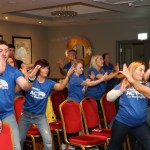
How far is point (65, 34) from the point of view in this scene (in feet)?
38.9

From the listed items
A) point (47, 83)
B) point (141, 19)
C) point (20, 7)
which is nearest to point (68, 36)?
point (141, 19)

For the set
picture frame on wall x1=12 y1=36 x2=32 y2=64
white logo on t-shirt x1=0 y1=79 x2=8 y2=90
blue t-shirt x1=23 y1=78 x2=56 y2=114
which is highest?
picture frame on wall x1=12 y1=36 x2=32 y2=64

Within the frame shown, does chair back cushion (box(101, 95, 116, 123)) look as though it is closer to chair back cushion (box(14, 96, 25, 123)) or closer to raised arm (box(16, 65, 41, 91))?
chair back cushion (box(14, 96, 25, 123))

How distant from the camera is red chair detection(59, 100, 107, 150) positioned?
3861 millimetres

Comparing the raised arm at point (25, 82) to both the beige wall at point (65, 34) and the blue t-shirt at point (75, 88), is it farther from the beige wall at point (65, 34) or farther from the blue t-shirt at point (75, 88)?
the beige wall at point (65, 34)

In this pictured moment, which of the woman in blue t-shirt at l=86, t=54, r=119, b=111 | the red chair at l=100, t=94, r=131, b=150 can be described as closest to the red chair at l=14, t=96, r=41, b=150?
the red chair at l=100, t=94, r=131, b=150

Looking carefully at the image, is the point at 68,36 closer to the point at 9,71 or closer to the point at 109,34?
the point at 109,34

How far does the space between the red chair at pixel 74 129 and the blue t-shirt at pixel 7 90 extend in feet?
2.99

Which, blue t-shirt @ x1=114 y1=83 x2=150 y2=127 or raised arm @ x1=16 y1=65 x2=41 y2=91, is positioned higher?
raised arm @ x1=16 y1=65 x2=41 y2=91

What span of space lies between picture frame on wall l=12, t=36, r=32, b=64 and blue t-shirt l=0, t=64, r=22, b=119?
7.71m

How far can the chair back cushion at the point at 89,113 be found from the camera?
4.25m

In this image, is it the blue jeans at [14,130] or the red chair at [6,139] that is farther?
the blue jeans at [14,130]

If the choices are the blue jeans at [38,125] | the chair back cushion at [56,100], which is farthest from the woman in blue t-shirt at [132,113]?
the chair back cushion at [56,100]

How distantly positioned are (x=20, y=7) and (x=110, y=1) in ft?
6.70
